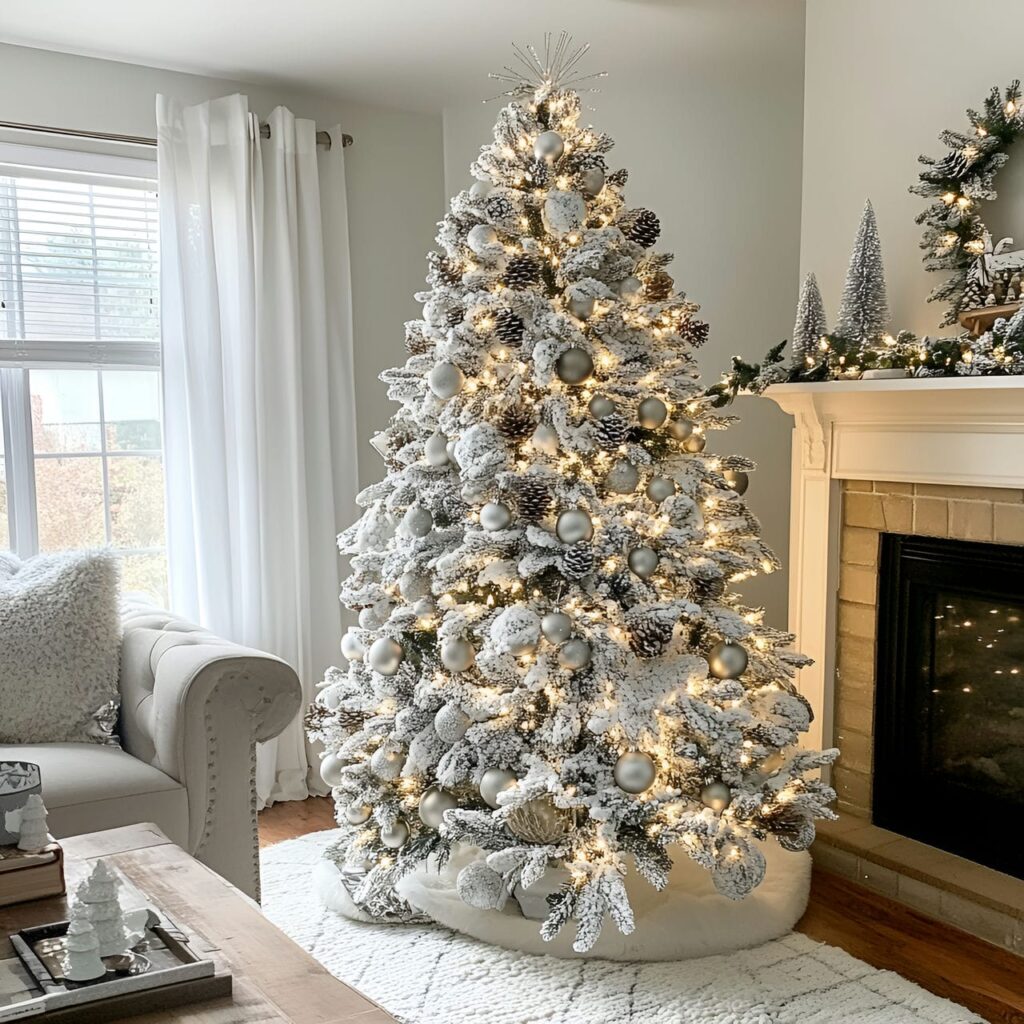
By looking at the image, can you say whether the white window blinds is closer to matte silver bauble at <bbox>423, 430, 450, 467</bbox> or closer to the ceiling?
the ceiling

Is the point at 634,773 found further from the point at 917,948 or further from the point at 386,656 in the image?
the point at 917,948

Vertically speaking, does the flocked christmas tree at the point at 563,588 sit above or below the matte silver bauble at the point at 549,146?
below

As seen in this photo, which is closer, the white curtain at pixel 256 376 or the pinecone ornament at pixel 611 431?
the pinecone ornament at pixel 611 431

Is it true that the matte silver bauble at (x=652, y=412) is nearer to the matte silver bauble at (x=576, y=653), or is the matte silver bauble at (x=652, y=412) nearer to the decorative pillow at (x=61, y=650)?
the matte silver bauble at (x=576, y=653)

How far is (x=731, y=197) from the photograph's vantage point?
3834 mm

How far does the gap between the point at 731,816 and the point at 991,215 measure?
1535 millimetres

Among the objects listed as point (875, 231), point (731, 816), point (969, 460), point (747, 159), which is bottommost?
point (731, 816)

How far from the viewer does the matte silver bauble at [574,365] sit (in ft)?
7.98

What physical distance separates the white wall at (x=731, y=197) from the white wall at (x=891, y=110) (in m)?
0.69

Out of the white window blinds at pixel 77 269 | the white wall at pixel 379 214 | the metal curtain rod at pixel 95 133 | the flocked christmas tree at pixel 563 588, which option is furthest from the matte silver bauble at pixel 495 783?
the metal curtain rod at pixel 95 133

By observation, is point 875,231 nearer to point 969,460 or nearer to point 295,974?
point 969,460

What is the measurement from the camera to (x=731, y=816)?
8.20 feet

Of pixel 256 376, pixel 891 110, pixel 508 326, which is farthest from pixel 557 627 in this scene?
pixel 256 376

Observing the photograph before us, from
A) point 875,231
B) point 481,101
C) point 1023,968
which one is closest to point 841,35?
point 875,231
